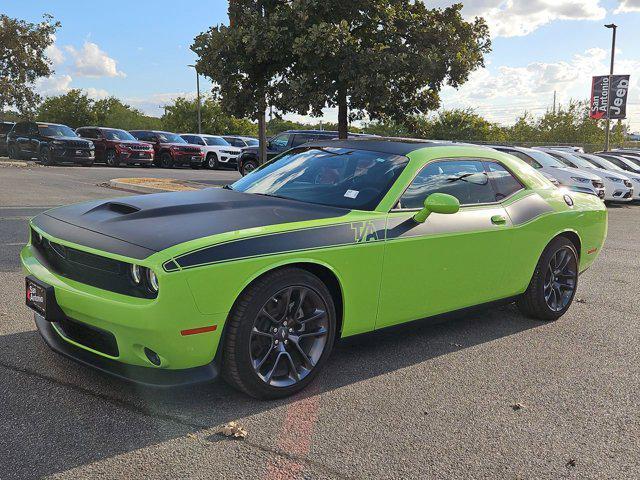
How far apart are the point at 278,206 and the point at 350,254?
2.01 feet

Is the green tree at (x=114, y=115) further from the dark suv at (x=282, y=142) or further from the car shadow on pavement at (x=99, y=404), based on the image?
the car shadow on pavement at (x=99, y=404)

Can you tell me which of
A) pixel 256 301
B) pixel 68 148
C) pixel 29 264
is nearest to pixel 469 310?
pixel 256 301

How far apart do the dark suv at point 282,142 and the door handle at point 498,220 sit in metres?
15.9

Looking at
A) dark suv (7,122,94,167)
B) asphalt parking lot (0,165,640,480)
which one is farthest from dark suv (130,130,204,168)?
asphalt parking lot (0,165,640,480)

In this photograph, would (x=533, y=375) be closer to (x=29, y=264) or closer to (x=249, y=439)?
(x=249, y=439)

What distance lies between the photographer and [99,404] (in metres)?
3.31

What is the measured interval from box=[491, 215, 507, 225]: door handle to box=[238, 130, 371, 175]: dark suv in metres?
15.9

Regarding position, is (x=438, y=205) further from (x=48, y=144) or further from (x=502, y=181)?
(x=48, y=144)

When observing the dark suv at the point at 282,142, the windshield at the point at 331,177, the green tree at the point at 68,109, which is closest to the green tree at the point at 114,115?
the green tree at the point at 68,109

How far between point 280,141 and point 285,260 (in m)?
19.5

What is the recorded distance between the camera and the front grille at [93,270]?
3121 mm

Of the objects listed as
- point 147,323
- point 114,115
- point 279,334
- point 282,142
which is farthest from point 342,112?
point 114,115

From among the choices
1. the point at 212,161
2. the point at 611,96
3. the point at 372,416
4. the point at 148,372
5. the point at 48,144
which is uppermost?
the point at 611,96

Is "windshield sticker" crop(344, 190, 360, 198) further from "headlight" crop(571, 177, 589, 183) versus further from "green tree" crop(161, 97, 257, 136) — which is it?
"green tree" crop(161, 97, 257, 136)
